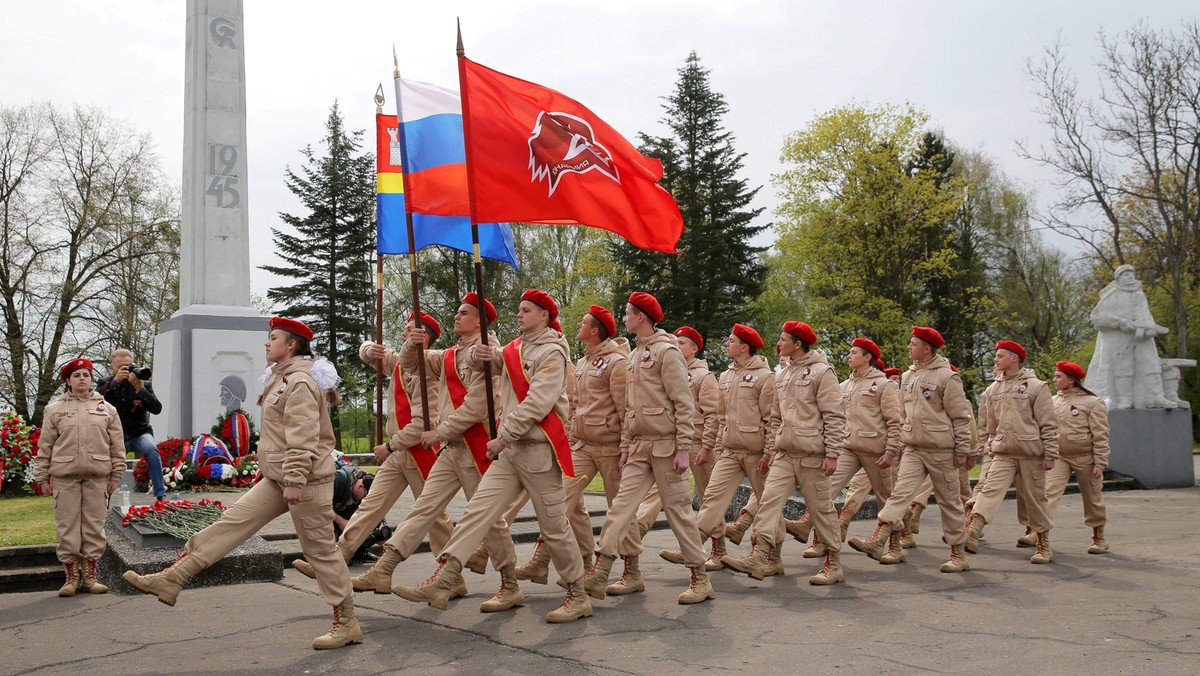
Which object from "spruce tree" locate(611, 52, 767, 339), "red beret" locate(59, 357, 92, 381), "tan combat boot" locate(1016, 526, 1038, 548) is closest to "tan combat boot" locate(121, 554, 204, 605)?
"red beret" locate(59, 357, 92, 381)

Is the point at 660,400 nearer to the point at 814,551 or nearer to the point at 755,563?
the point at 755,563

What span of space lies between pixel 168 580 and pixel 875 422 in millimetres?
6547

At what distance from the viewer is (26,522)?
11.2 meters

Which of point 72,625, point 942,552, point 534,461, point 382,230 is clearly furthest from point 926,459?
point 72,625

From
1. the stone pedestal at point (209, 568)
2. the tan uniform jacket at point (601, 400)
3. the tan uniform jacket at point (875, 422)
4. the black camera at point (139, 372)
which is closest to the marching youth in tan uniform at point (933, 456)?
the tan uniform jacket at point (875, 422)

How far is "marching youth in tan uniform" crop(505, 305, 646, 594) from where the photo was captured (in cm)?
786

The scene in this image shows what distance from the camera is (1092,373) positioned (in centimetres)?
1958

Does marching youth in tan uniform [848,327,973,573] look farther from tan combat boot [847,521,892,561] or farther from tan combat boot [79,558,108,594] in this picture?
tan combat boot [79,558,108,594]

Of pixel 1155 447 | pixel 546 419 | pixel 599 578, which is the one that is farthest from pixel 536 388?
pixel 1155 447

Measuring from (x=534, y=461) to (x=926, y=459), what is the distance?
4.26m

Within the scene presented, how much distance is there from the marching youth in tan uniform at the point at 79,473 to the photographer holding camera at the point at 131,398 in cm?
353

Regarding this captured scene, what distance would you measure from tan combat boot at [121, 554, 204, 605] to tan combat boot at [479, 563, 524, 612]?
202 cm

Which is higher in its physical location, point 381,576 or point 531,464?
point 531,464

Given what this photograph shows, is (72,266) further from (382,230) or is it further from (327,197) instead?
(382,230)
